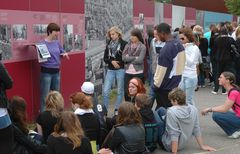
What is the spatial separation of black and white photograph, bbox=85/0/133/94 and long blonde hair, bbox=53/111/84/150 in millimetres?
6093

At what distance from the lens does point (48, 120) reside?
5859 millimetres

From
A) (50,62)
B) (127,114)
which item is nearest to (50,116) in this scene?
(127,114)

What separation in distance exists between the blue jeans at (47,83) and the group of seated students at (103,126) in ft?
6.59

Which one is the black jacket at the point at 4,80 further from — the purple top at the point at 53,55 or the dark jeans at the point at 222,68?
the dark jeans at the point at 222,68

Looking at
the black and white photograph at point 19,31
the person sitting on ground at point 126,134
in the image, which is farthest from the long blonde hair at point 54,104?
the black and white photograph at point 19,31

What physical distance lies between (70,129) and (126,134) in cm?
125

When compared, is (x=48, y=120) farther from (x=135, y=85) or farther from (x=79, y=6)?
(x=79, y=6)

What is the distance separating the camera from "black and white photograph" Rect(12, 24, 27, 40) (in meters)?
7.93

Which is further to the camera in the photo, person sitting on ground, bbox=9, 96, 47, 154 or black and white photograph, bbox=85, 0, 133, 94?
black and white photograph, bbox=85, 0, 133, 94

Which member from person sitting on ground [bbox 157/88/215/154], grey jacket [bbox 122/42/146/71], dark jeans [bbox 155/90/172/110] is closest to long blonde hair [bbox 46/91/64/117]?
person sitting on ground [bbox 157/88/215/154]

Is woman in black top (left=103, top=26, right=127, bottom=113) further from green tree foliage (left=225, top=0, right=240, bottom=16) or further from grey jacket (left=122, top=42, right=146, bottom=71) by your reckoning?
green tree foliage (left=225, top=0, right=240, bottom=16)

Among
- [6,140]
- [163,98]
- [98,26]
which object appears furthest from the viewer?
[98,26]

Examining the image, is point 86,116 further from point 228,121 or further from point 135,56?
point 135,56

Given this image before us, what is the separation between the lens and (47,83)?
8.59 m
